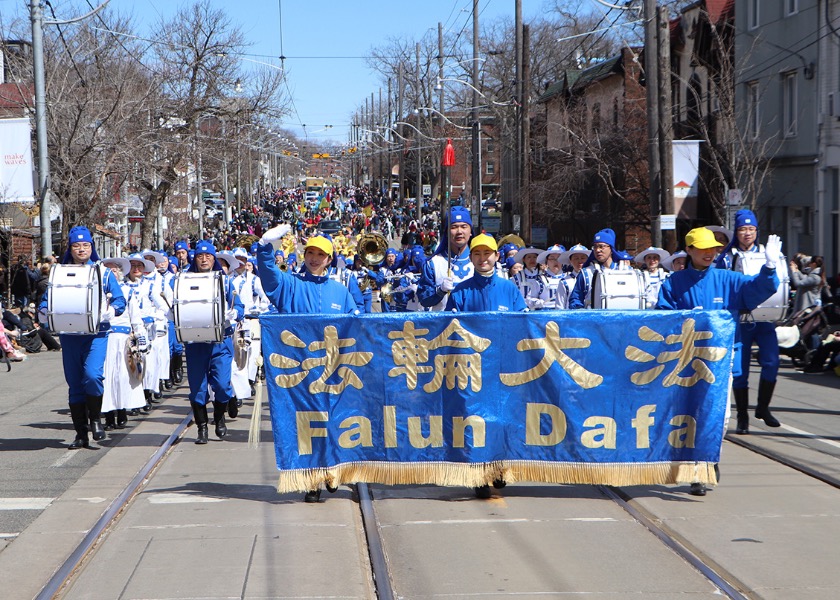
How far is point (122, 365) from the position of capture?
11.9 m

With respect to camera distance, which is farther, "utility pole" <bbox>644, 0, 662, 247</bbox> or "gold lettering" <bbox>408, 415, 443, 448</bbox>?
"utility pole" <bbox>644, 0, 662, 247</bbox>

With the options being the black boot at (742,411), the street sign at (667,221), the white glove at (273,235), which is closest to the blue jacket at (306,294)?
the white glove at (273,235)

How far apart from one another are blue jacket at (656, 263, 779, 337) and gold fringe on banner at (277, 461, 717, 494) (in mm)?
1361

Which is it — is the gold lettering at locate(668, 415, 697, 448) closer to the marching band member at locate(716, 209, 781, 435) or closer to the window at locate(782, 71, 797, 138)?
the marching band member at locate(716, 209, 781, 435)

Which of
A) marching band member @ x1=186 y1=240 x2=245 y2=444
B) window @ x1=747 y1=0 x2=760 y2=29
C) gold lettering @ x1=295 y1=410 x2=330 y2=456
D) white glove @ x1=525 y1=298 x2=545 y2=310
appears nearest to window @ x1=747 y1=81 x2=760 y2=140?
window @ x1=747 y1=0 x2=760 y2=29

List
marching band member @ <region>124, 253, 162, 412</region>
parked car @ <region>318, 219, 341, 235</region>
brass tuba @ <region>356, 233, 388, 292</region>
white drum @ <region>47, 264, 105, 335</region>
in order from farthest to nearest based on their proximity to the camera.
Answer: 1. parked car @ <region>318, 219, 341, 235</region>
2. brass tuba @ <region>356, 233, 388, 292</region>
3. marching band member @ <region>124, 253, 162, 412</region>
4. white drum @ <region>47, 264, 105, 335</region>

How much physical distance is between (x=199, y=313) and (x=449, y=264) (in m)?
2.42

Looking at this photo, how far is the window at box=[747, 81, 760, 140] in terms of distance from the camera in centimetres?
2934

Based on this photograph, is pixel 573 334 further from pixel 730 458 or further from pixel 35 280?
pixel 35 280

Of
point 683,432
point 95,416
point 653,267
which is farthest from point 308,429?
point 653,267

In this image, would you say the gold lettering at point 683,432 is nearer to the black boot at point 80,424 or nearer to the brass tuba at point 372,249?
the black boot at point 80,424

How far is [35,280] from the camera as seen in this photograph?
25.5m

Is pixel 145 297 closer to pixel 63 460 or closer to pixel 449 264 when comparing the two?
pixel 63 460

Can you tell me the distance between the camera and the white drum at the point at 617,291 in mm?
11477
